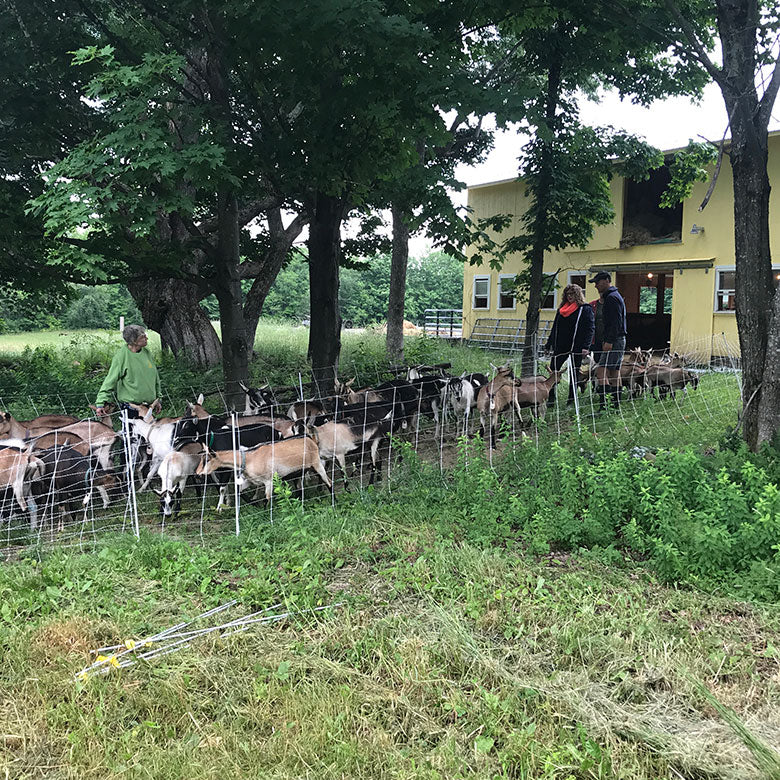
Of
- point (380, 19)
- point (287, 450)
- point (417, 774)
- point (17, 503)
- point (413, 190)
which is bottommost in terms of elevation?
point (417, 774)

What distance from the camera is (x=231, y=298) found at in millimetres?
9211

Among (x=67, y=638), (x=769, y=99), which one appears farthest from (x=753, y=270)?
(x=67, y=638)

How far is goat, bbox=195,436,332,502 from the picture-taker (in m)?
5.83

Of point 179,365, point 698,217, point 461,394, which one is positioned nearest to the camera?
point 461,394

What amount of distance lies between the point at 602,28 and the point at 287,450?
250 inches

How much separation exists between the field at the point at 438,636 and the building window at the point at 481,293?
19.3 metres

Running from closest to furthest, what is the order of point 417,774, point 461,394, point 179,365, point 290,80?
point 417,774 → point 290,80 → point 461,394 → point 179,365

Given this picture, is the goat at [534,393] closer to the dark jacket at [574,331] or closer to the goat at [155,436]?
the dark jacket at [574,331]

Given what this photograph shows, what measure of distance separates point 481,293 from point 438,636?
22299 millimetres

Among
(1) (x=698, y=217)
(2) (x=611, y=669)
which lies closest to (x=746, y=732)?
(2) (x=611, y=669)

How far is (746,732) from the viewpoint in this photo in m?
2.79

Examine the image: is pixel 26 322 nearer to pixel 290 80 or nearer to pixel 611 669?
pixel 290 80

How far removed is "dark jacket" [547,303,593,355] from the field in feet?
9.67

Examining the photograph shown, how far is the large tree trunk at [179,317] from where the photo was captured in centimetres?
1462
